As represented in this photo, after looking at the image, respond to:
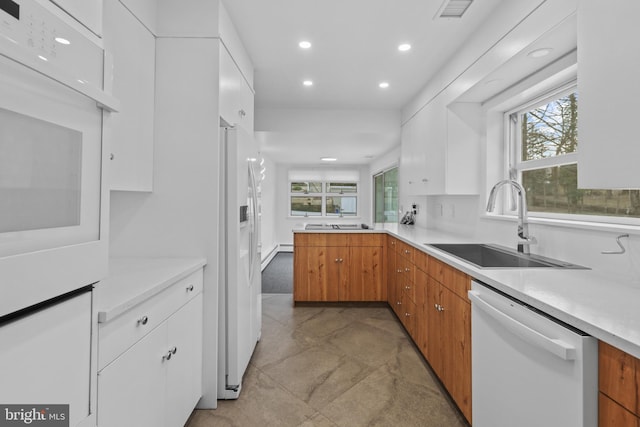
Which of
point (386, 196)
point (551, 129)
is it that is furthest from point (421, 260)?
point (386, 196)

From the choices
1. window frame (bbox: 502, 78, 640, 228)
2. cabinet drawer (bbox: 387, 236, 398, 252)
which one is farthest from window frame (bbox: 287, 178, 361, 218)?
window frame (bbox: 502, 78, 640, 228)

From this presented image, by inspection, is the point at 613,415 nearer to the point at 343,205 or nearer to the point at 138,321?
the point at 138,321

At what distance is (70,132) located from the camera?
77cm

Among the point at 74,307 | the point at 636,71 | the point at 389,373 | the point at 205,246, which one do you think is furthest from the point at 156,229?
the point at 636,71

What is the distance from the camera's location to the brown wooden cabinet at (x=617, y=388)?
0.76m

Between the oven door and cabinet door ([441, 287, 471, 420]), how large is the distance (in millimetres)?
1618

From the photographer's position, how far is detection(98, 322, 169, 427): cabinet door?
104 cm

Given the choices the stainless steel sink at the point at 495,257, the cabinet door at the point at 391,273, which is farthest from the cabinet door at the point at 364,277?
the stainless steel sink at the point at 495,257

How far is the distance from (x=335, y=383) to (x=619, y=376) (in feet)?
5.36

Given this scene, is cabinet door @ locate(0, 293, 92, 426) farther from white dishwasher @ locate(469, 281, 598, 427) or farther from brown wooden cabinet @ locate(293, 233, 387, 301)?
brown wooden cabinet @ locate(293, 233, 387, 301)

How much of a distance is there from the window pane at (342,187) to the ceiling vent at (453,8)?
6009mm

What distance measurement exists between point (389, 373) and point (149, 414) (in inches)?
60.9

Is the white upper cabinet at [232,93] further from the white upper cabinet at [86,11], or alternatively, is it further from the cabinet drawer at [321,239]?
the cabinet drawer at [321,239]

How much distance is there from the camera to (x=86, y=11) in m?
0.85
